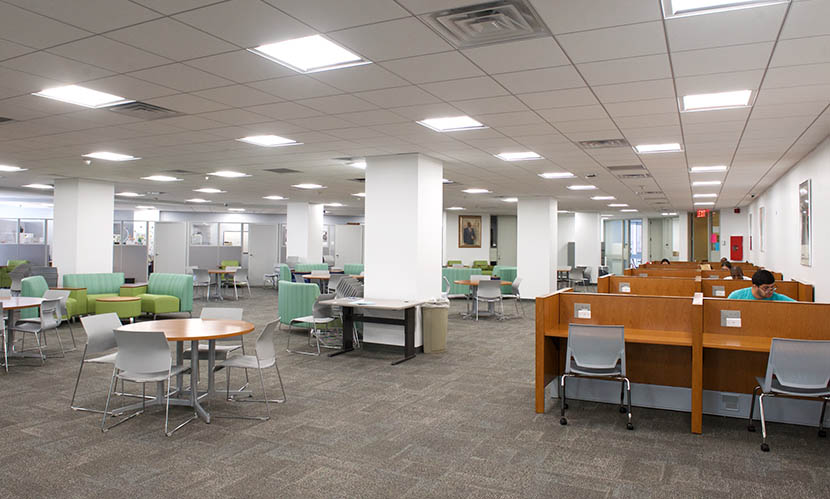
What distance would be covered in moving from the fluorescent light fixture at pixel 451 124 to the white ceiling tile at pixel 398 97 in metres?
0.73

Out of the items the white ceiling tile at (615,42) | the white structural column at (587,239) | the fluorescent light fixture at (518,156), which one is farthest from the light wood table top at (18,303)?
the white structural column at (587,239)

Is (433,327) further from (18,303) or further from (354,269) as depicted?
(354,269)

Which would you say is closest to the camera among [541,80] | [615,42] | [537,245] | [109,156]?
[615,42]

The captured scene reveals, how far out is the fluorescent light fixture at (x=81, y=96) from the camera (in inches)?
184

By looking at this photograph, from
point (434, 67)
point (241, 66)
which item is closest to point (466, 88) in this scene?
point (434, 67)

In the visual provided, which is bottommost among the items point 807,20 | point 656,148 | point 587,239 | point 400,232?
point 400,232

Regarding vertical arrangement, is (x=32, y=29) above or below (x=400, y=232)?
above

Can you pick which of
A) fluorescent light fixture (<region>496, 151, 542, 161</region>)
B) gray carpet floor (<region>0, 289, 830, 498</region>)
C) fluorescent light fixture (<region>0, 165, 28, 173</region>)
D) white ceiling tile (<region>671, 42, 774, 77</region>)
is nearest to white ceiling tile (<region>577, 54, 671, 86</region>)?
white ceiling tile (<region>671, 42, 774, 77</region>)

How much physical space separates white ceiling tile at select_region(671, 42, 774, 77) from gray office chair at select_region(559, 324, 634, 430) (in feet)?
6.28

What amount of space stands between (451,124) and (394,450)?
3.37 metres

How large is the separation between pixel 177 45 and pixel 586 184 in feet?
30.2

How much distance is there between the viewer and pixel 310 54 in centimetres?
376

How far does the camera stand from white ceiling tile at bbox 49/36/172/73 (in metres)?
3.46

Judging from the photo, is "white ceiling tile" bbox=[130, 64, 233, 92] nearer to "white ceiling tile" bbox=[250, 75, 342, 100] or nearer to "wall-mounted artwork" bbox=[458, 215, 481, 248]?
"white ceiling tile" bbox=[250, 75, 342, 100]
